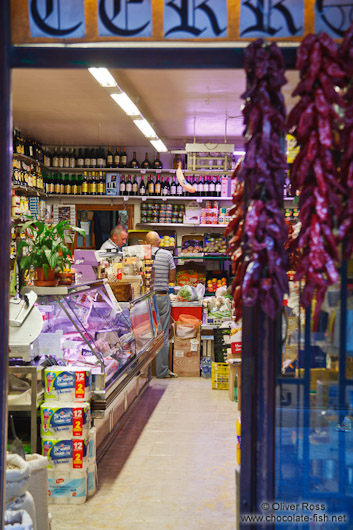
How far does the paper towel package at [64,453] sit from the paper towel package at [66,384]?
0.31m

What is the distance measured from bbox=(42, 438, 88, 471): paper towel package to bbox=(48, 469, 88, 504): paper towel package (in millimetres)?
52

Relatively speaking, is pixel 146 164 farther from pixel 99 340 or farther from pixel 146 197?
pixel 99 340

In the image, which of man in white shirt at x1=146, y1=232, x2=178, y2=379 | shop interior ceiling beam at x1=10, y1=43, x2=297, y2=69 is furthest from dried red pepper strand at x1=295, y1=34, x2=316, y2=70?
man in white shirt at x1=146, y1=232, x2=178, y2=379

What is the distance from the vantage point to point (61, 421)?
453cm

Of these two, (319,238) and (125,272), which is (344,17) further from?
(125,272)

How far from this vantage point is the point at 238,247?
295cm

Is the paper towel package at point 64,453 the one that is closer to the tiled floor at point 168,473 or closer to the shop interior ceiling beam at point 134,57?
the tiled floor at point 168,473

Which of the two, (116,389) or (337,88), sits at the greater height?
(337,88)

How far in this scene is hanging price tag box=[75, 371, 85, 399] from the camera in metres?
4.66

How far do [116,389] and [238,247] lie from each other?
9.41ft

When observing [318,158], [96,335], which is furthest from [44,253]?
[318,158]

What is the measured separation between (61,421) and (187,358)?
516 centimetres

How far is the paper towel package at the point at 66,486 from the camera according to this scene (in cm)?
457

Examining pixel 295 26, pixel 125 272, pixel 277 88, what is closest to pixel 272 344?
pixel 277 88
